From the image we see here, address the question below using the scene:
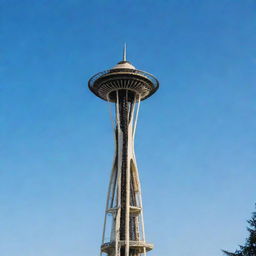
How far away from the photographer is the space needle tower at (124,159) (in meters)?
88.1

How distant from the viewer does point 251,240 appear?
4709 centimetres

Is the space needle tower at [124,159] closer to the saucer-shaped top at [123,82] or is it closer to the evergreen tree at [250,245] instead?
the saucer-shaped top at [123,82]

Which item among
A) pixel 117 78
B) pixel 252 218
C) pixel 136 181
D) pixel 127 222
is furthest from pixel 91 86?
pixel 252 218

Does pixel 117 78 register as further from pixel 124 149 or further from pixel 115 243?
pixel 115 243

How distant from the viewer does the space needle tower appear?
88.1m

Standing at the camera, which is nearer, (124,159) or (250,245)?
(250,245)

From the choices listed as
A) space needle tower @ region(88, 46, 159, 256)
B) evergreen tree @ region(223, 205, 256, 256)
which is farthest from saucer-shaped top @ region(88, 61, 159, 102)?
evergreen tree @ region(223, 205, 256, 256)

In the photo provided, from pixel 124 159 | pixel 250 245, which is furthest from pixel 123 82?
pixel 250 245

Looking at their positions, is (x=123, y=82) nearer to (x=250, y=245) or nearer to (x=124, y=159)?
(x=124, y=159)

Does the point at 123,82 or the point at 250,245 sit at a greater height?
the point at 123,82

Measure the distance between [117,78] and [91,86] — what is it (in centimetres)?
573

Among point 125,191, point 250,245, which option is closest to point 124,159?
point 125,191

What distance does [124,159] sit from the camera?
9294 centimetres

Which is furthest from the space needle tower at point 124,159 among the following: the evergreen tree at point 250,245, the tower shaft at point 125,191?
the evergreen tree at point 250,245
